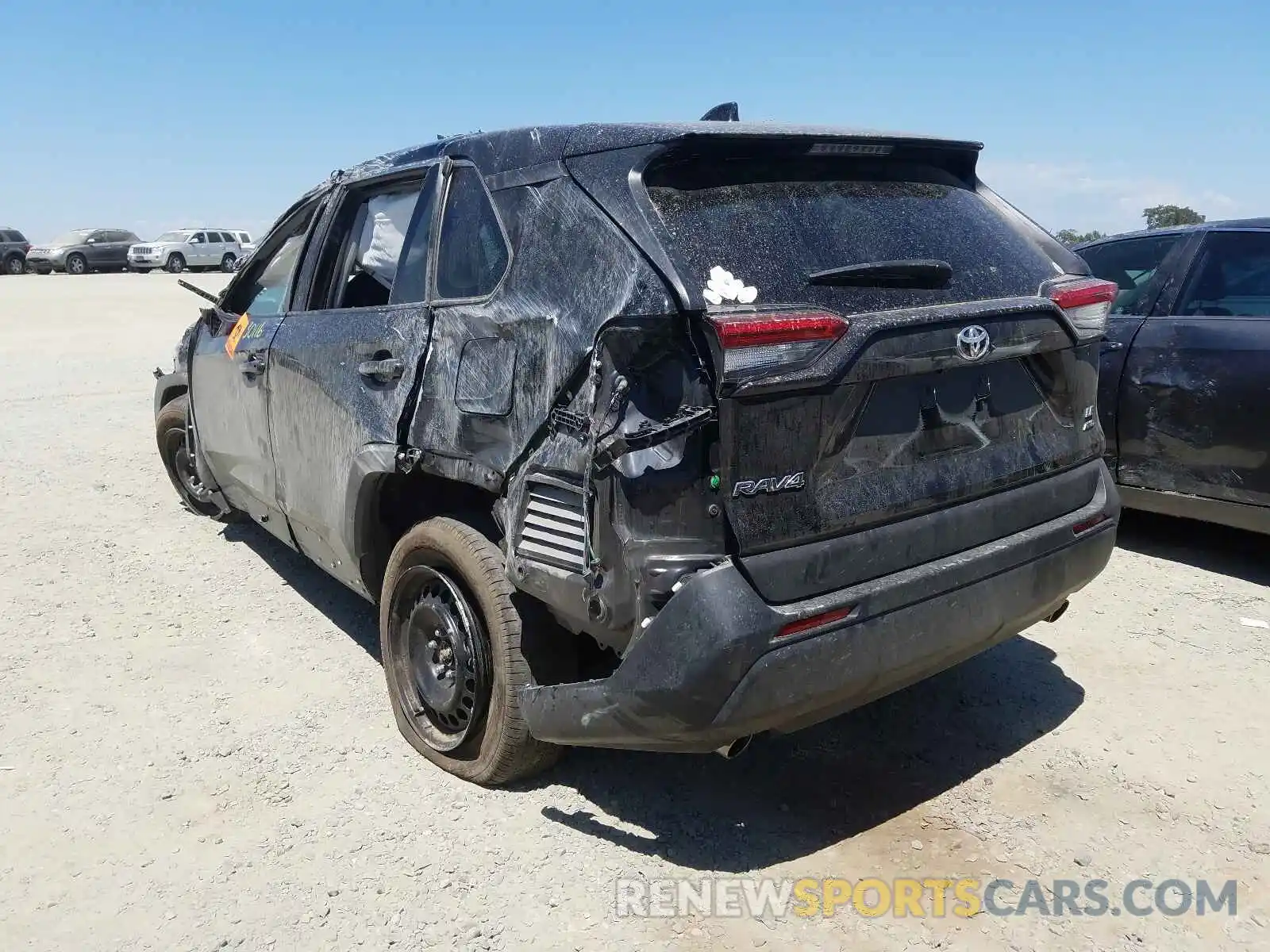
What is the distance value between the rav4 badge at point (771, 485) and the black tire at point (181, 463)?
4.42 metres

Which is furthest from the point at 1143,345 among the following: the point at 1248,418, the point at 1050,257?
the point at 1050,257

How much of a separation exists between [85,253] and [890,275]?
133 ft

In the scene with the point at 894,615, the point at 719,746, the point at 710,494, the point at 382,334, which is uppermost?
the point at 382,334

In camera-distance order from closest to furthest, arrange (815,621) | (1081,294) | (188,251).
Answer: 1. (815,621)
2. (1081,294)
3. (188,251)

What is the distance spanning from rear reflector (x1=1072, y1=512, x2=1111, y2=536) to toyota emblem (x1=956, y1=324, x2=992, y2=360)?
710 mm

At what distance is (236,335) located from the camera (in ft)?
15.8

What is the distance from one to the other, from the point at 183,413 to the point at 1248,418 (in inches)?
224

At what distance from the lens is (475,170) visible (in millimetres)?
3232

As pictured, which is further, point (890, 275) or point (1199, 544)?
point (1199, 544)

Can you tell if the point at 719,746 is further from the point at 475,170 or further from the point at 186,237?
the point at 186,237

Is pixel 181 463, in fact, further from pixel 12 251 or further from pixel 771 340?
pixel 12 251

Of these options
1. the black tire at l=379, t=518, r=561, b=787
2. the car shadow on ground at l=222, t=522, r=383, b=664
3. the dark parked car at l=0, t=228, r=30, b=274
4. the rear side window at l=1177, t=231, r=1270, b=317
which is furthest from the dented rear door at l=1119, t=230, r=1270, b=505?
the dark parked car at l=0, t=228, r=30, b=274

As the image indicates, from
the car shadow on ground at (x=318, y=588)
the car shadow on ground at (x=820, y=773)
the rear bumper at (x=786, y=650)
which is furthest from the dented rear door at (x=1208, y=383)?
the car shadow on ground at (x=318, y=588)

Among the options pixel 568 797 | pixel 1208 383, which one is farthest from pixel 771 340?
pixel 1208 383
